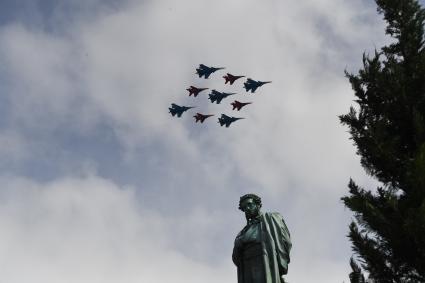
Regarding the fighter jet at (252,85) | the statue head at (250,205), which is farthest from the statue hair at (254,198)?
the fighter jet at (252,85)

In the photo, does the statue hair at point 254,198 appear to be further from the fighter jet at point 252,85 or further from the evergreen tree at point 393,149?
the fighter jet at point 252,85

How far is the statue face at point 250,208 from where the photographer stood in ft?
30.0

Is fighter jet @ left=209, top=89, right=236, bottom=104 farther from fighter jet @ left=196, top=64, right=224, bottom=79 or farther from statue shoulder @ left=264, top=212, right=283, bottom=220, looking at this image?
statue shoulder @ left=264, top=212, right=283, bottom=220

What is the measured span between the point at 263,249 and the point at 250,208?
85 cm

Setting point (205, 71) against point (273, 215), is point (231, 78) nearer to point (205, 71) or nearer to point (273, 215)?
point (205, 71)

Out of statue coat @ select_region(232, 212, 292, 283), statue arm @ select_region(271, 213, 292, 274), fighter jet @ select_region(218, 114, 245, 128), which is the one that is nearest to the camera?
statue coat @ select_region(232, 212, 292, 283)

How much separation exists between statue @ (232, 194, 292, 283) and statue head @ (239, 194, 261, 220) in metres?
0.02

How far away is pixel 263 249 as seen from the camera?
8516mm

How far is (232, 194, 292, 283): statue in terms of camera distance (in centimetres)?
838

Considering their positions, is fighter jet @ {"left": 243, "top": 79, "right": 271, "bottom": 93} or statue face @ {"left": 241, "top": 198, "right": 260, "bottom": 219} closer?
statue face @ {"left": 241, "top": 198, "right": 260, "bottom": 219}

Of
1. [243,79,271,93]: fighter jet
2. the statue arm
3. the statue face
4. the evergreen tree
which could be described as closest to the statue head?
the statue face

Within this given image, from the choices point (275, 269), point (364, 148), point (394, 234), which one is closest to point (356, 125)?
point (364, 148)

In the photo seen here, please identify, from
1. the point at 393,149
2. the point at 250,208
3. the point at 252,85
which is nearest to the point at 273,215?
the point at 250,208

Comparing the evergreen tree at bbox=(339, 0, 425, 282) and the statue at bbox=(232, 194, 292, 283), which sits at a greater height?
the evergreen tree at bbox=(339, 0, 425, 282)
